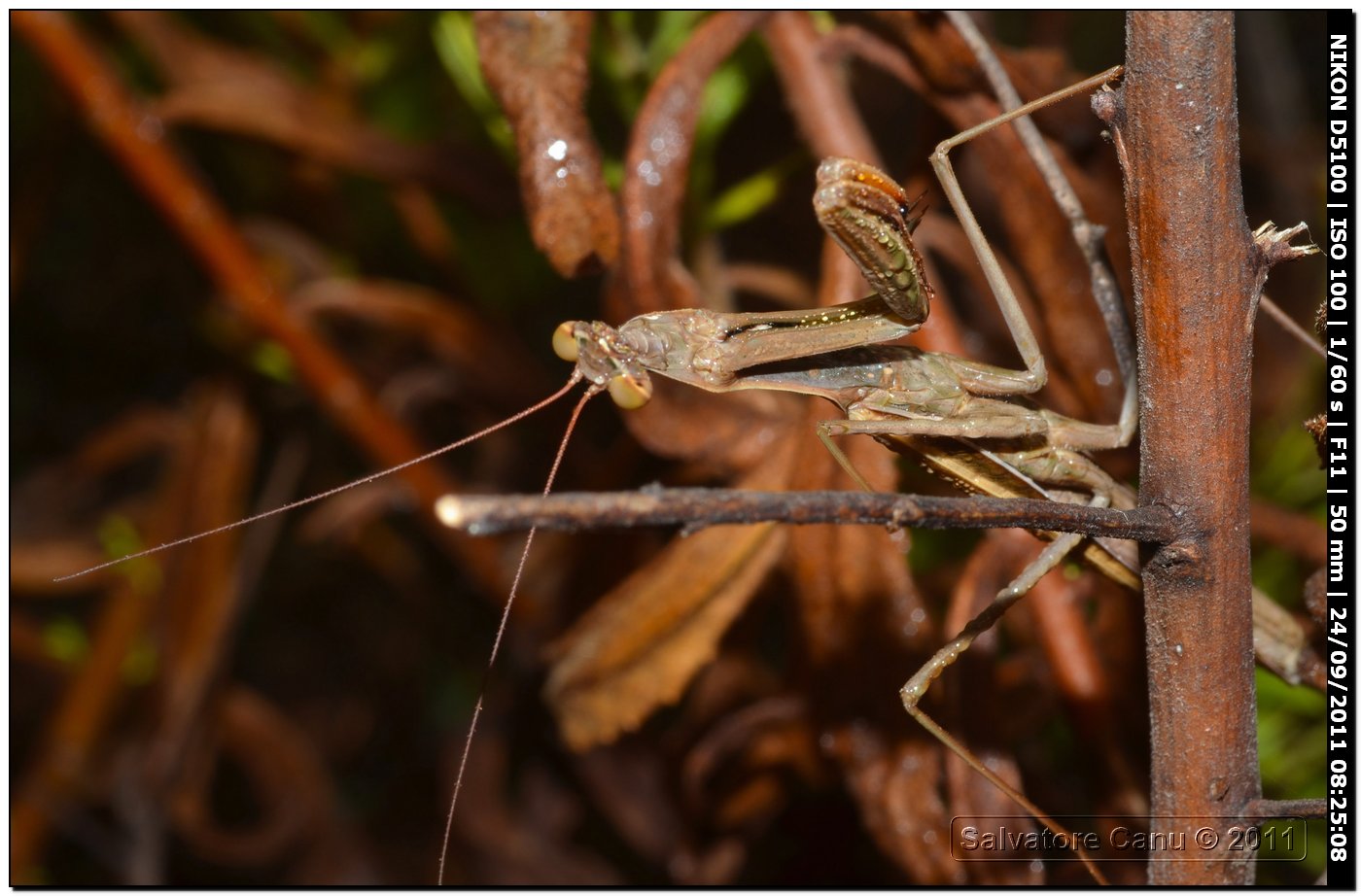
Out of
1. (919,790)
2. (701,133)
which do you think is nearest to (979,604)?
(919,790)

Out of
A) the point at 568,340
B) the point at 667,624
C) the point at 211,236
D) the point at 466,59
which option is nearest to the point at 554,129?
the point at 568,340

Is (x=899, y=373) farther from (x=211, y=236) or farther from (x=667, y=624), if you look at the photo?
(x=211, y=236)

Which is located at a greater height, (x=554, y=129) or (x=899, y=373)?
(x=554, y=129)

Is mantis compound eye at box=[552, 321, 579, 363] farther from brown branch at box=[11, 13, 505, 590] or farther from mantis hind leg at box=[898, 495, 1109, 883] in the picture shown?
brown branch at box=[11, 13, 505, 590]

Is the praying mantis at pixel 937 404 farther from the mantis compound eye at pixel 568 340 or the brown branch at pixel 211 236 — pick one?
the brown branch at pixel 211 236

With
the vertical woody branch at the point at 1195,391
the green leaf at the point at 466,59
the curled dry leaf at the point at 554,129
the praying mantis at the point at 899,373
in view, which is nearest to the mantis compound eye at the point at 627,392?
the praying mantis at the point at 899,373

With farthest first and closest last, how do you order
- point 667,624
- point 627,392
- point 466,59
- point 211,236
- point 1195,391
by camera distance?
point 211,236 → point 466,59 → point 667,624 → point 627,392 → point 1195,391

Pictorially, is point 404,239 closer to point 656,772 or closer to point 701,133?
point 701,133
